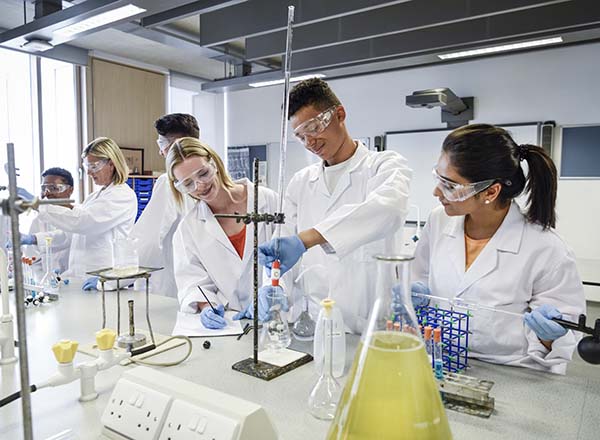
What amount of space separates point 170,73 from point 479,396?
22.5ft

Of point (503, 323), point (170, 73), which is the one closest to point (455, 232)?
point (503, 323)

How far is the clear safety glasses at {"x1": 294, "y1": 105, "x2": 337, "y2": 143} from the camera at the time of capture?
1.83 m

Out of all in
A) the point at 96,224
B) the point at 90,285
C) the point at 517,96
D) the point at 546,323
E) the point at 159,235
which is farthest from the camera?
the point at 517,96

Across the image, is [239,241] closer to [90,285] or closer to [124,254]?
[124,254]

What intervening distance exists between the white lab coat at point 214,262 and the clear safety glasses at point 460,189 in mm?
785

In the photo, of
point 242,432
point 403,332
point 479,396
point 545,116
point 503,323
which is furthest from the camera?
point 545,116

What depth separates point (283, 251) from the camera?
1.50m

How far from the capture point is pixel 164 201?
8.20 feet

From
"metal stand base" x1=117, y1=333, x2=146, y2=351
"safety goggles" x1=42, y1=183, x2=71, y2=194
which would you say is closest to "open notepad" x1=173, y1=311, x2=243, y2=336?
"metal stand base" x1=117, y1=333, x2=146, y2=351

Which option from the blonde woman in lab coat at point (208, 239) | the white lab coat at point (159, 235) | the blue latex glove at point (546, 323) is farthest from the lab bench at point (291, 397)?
the white lab coat at point (159, 235)

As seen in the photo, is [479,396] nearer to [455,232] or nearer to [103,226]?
[455,232]

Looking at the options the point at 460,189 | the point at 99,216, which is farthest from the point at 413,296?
the point at 99,216

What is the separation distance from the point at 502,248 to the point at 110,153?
7.94 ft

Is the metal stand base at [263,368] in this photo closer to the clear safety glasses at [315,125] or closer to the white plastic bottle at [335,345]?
the white plastic bottle at [335,345]
